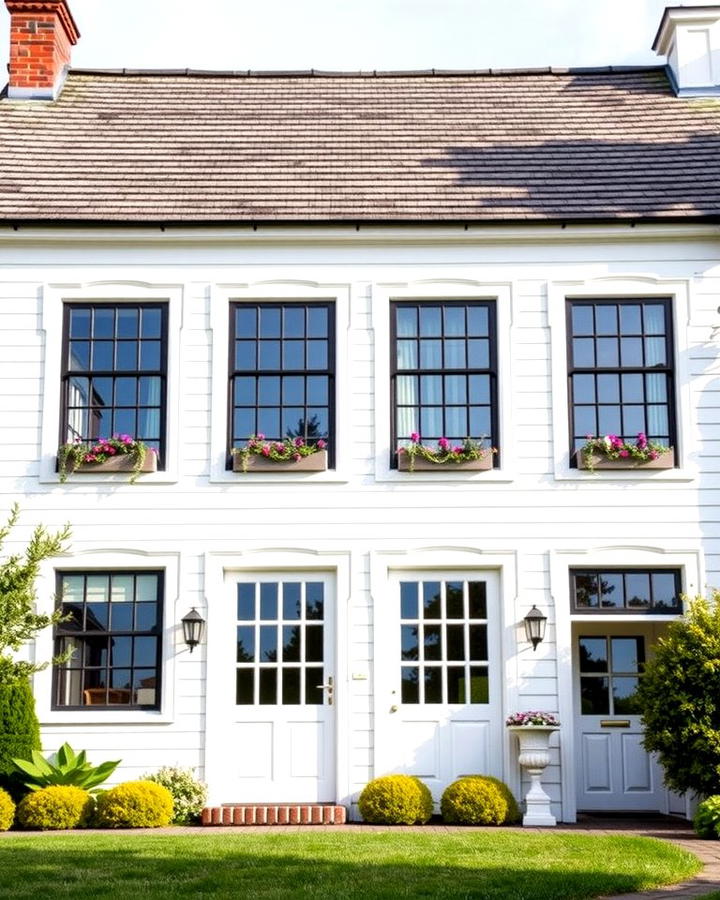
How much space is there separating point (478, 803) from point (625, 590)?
9.60 feet

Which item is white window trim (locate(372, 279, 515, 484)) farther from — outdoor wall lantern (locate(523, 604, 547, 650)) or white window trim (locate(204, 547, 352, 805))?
outdoor wall lantern (locate(523, 604, 547, 650))

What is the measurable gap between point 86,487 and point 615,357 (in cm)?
613

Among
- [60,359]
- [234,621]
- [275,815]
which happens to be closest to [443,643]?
[234,621]

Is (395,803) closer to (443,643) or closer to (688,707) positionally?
(443,643)

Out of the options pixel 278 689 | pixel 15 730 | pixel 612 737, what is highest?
pixel 278 689

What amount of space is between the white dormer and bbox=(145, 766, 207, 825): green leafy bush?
35.8ft

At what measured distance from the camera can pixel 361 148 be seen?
640 inches

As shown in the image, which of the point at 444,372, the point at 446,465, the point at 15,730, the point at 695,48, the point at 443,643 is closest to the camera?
the point at 15,730

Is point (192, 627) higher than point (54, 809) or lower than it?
higher

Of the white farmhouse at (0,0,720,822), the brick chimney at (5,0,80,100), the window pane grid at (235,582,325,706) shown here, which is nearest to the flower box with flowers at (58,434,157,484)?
the white farmhouse at (0,0,720,822)

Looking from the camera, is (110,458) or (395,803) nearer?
(395,803)

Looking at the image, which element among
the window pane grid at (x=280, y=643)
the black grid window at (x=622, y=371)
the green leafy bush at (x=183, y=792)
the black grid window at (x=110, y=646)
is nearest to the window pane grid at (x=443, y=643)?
the window pane grid at (x=280, y=643)

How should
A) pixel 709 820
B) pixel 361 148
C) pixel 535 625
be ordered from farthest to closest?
pixel 361 148 → pixel 535 625 → pixel 709 820

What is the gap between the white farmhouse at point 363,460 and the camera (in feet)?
45.7
